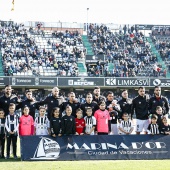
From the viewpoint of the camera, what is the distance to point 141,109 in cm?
1524

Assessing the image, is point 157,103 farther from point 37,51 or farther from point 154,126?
point 37,51

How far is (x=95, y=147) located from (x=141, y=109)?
95.5 inches

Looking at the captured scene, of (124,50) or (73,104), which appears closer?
(73,104)

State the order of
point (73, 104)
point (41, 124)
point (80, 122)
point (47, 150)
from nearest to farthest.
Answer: point (47, 150) → point (80, 122) → point (41, 124) → point (73, 104)

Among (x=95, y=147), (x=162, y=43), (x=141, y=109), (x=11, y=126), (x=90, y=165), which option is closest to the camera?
(x=90, y=165)

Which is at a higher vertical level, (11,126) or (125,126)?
(11,126)

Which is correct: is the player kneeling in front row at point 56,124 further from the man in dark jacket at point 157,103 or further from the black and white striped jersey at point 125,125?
the man in dark jacket at point 157,103

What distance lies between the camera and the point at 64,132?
543 inches

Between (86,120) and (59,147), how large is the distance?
1.28 m

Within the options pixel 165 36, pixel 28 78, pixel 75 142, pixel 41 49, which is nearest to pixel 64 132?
pixel 75 142

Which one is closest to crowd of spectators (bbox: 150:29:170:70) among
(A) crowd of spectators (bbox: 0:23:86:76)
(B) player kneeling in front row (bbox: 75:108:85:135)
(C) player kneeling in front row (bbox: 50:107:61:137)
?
(A) crowd of spectators (bbox: 0:23:86:76)

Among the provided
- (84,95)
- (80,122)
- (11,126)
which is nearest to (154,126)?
(80,122)

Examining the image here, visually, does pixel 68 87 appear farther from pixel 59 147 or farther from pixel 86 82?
pixel 59 147

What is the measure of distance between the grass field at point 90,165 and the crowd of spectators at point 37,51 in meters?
32.8
